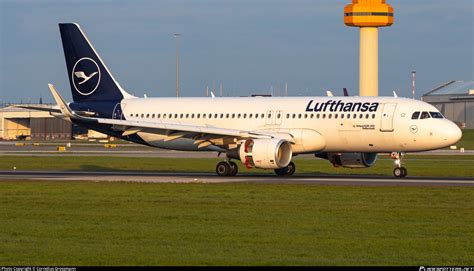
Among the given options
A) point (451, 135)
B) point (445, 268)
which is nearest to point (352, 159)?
point (451, 135)

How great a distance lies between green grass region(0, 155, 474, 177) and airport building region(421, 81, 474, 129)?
88346 mm

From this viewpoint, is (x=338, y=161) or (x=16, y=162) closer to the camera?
(x=338, y=161)

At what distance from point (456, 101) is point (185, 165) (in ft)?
354

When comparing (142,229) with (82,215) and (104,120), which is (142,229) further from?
(104,120)

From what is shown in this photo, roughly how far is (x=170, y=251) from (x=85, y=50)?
33.7m

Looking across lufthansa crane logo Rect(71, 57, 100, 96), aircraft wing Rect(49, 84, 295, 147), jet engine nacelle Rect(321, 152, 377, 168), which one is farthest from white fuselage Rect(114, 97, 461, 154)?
lufthansa crane logo Rect(71, 57, 100, 96)

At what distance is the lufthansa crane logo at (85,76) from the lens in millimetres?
53875

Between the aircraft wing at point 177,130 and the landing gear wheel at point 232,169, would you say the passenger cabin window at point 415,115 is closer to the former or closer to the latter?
the aircraft wing at point 177,130

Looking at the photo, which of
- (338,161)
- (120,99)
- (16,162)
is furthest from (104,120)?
(16,162)

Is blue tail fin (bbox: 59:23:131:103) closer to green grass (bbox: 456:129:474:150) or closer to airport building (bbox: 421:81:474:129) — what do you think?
green grass (bbox: 456:129:474:150)

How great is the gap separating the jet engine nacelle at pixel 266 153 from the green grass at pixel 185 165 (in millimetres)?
7055

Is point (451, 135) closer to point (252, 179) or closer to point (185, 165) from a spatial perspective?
point (252, 179)

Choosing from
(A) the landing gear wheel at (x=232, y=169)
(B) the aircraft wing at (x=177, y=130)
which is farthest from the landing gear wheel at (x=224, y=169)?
(B) the aircraft wing at (x=177, y=130)

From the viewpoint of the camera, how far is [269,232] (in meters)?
25.2
